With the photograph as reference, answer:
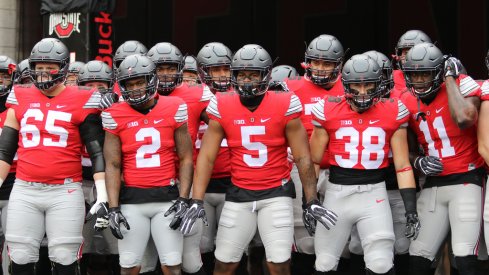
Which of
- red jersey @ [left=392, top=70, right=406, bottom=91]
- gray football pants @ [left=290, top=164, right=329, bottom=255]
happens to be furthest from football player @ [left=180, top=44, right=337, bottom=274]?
red jersey @ [left=392, top=70, right=406, bottom=91]

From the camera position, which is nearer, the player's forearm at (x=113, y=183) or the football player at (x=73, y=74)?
the player's forearm at (x=113, y=183)

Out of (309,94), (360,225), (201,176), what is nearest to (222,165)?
(201,176)

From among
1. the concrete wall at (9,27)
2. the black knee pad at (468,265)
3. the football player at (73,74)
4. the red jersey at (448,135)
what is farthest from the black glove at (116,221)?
the concrete wall at (9,27)

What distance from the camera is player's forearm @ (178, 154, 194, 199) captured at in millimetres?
5879

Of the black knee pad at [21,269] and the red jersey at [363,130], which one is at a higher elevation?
the red jersey at [363,130]

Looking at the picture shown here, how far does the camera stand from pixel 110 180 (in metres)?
5.88

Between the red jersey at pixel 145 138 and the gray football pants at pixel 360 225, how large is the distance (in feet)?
3.93

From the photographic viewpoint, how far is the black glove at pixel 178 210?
18.7ft

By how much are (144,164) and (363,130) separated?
1554mm

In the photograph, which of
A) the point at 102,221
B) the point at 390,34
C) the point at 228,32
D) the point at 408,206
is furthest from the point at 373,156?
the point at 228,32

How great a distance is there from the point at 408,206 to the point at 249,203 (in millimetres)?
1099

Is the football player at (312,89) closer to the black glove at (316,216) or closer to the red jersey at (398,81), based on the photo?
the red jersey at (398,81)

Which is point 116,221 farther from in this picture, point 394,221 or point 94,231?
point 394,221

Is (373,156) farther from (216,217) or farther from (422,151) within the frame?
(216,217)
